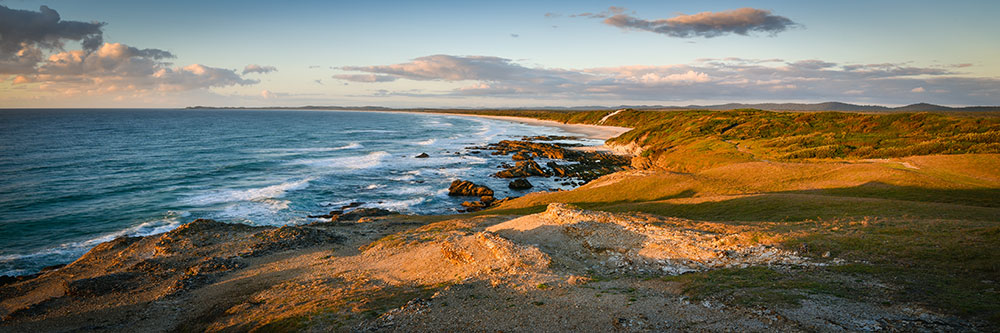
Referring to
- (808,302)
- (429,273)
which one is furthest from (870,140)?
(429,273)

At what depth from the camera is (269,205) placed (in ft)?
133

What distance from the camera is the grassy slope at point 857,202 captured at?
12461 millimetres

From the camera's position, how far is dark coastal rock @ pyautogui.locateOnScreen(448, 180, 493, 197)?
148 feet

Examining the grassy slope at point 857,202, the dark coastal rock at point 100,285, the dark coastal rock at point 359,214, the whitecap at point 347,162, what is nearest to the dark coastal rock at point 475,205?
the grassy slope at point 857,202

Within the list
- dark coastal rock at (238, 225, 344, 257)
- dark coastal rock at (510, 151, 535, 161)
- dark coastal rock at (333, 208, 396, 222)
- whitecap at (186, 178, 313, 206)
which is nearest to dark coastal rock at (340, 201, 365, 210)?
dark coastal rock at (333, 208, 396, 222)

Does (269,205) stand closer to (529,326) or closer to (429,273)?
(429,273)

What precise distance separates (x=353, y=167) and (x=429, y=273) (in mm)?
50646

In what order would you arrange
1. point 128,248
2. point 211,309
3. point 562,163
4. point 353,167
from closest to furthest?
point 211,309, point 128,248, point 353,167, point 562,163

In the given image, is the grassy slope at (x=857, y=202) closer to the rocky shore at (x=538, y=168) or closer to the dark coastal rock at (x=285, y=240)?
the rocky shore at (x=538, y=168)

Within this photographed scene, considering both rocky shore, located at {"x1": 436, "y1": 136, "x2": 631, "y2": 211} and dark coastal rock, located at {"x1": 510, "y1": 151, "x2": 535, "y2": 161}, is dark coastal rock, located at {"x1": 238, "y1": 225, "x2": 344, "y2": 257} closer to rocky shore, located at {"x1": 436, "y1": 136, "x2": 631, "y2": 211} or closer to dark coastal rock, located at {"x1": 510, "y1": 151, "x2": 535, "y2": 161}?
rocky shore, located at {"x1": 436, "y1": 136, "x2": 631, "y2": 211}

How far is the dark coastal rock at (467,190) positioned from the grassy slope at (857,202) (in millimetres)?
8933

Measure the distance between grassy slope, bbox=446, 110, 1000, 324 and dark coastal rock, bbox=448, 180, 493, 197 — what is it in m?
8.93

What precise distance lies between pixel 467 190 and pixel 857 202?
31.8m

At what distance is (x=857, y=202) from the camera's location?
915 inches
